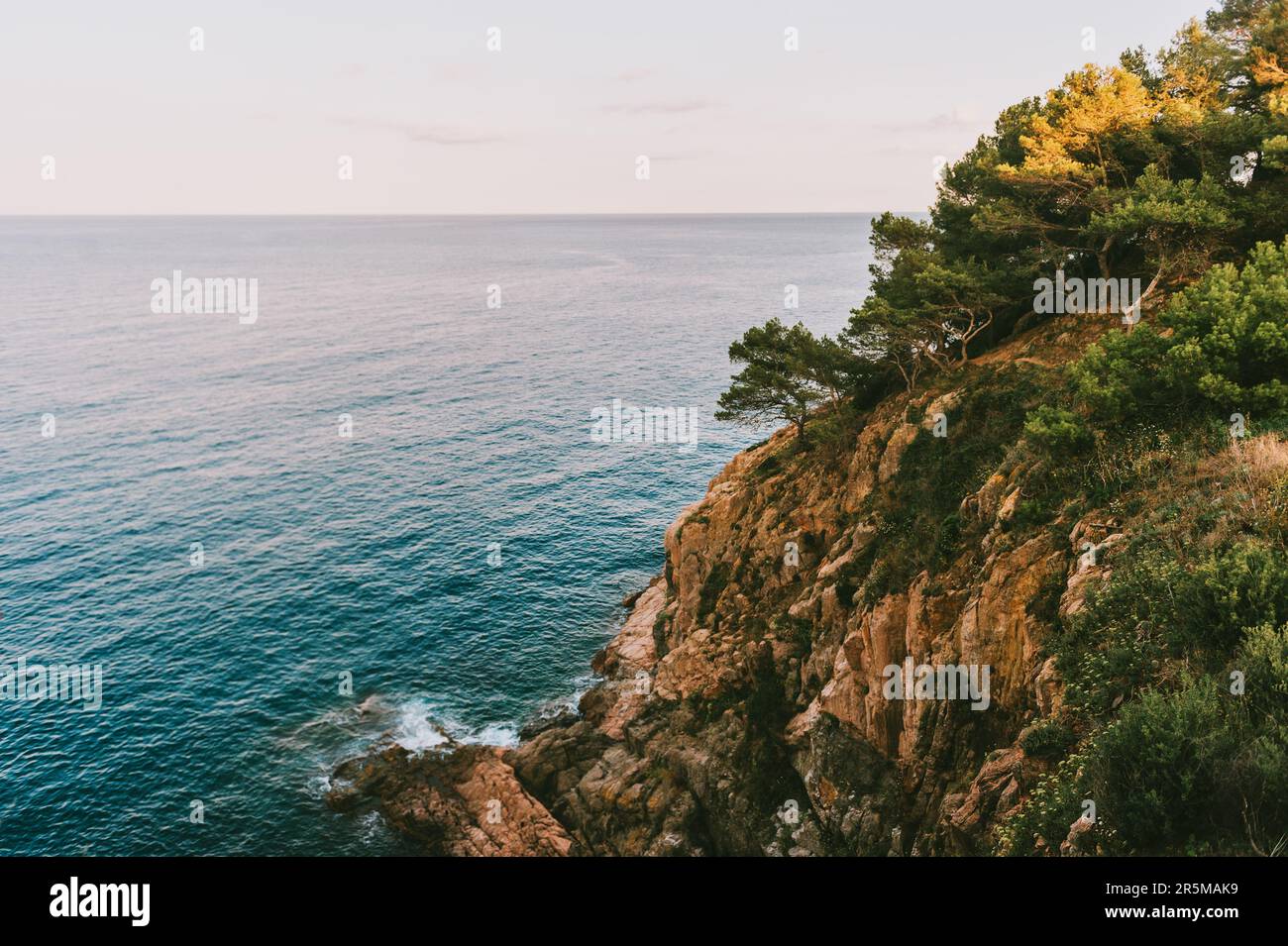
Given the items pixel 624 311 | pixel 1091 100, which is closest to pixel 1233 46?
pixel 1091 100

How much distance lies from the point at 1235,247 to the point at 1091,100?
9998 mm

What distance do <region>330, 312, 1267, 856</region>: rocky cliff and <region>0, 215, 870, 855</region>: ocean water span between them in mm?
5085

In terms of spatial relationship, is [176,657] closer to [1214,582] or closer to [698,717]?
[698,717]

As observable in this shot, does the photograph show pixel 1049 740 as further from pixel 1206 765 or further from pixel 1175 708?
pixel 1206 765

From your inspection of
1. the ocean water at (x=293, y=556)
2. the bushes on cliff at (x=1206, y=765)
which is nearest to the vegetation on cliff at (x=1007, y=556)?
the bushes on cliff at (x=1206, y=765)

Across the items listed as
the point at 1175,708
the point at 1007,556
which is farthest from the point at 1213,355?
the point at 1175,708

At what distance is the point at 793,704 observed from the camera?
123 feet

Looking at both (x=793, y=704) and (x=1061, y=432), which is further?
Result: (x=793, y=704)

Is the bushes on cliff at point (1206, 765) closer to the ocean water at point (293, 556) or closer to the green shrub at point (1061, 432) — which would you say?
the green shrub at point (1061, 432)

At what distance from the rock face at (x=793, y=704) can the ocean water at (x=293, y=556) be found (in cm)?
496

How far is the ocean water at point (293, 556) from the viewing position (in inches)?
1603

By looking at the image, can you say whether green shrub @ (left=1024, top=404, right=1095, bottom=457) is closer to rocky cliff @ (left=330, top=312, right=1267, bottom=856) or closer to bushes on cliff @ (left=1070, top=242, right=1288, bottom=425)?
bushes on cliff @ (left=1070, top=242, right=1288, bottom=425)

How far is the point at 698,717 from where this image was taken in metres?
40.4

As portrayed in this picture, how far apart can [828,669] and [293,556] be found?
1838 inches
